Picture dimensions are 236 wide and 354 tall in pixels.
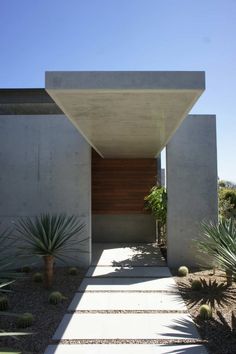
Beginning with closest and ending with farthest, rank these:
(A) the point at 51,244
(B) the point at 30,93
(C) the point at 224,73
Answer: (A) the point at 51,244 < (C) the point at 224,73 < (B) the point at 30,93

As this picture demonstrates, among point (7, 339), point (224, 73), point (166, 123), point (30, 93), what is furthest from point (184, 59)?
point (30, 93)

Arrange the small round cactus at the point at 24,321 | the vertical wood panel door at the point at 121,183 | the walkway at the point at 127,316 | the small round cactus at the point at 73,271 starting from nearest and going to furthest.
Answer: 1. the walkway at the point at 127,316
2. the small round cactus at the point at 24,321
3. the small round cactus at the point at 73,271
4. the vertical wood panel door at the point at 121,183

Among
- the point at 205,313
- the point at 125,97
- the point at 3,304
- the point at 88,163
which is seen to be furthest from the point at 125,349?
the point at 88,163

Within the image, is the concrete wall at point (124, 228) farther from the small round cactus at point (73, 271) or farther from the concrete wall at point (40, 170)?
the small round cactus at point (73, 271)

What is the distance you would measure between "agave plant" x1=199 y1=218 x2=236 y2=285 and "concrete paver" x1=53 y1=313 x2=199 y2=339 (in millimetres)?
940

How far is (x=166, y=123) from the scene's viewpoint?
20.4 ft

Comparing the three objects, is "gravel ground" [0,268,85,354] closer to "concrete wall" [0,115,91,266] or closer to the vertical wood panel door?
"concrete wall" [0,115,91,266]

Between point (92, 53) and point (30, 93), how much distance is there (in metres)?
7.87

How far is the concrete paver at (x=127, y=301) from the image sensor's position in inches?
211

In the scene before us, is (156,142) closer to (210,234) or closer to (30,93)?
(210,234)

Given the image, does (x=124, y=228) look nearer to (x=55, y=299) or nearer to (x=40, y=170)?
(x=40, y=170)

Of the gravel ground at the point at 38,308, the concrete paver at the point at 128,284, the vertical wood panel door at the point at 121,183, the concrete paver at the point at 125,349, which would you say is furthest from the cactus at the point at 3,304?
the vertical wood panel door at the point at 121,183

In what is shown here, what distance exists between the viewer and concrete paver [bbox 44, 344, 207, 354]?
384cm

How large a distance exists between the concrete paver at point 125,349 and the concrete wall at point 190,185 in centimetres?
421
